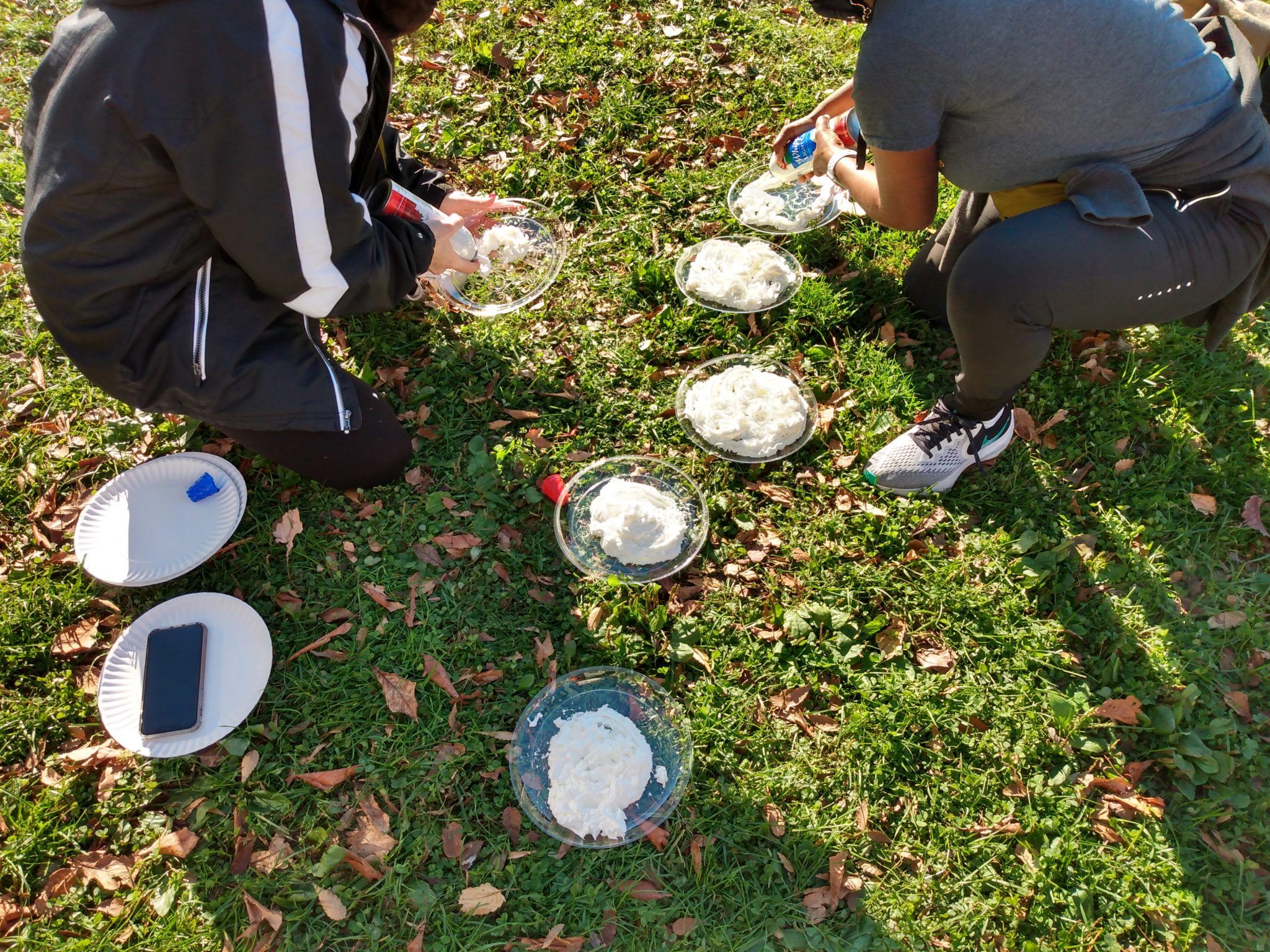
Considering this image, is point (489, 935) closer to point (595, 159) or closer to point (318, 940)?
point (318, 940)

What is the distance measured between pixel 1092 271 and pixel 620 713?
7.07 ft

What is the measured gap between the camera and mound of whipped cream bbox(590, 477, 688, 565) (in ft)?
9.32

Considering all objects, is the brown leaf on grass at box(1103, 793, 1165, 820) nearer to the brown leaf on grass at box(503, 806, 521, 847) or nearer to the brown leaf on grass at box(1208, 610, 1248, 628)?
the brown leaf on grass at box(1208, 610, 1248, 628)

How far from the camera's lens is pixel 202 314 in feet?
7.91

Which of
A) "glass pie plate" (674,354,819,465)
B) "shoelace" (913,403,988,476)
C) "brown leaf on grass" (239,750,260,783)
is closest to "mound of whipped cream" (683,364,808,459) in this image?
"glass pie plate" (674,354,819,465)

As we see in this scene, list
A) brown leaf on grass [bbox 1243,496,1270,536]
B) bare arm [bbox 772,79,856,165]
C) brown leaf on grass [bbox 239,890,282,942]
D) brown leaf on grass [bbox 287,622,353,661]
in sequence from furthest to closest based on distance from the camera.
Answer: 1. bare arm [bbox 772,79,856,165]
2. brown leaf on grass [bbox 1243,496,1270,536]
3. brown leaf on grass [bbox 287,622,353,661]
4. brown leaf on grass [bbox 239,890,282,942]

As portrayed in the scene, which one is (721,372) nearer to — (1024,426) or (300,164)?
(1024,426)

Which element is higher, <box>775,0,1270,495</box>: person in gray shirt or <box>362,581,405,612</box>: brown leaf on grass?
<box>775,0,1270,495</box>: person in gray shirt

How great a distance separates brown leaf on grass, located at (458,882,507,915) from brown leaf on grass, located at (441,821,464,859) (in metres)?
0.12

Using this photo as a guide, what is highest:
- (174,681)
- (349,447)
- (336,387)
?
(336,387)

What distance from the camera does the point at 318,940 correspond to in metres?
2.38

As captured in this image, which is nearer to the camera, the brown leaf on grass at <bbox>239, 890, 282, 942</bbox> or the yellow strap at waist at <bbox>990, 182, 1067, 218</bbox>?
the brown leaf on grass at <bbox>239, 890, 282, 942</bbox>

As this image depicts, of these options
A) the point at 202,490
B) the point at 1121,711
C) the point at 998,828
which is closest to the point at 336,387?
the point at 202,490

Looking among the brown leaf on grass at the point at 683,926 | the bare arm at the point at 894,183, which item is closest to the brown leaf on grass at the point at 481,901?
the brown leaf on grass at the point at 683,926
